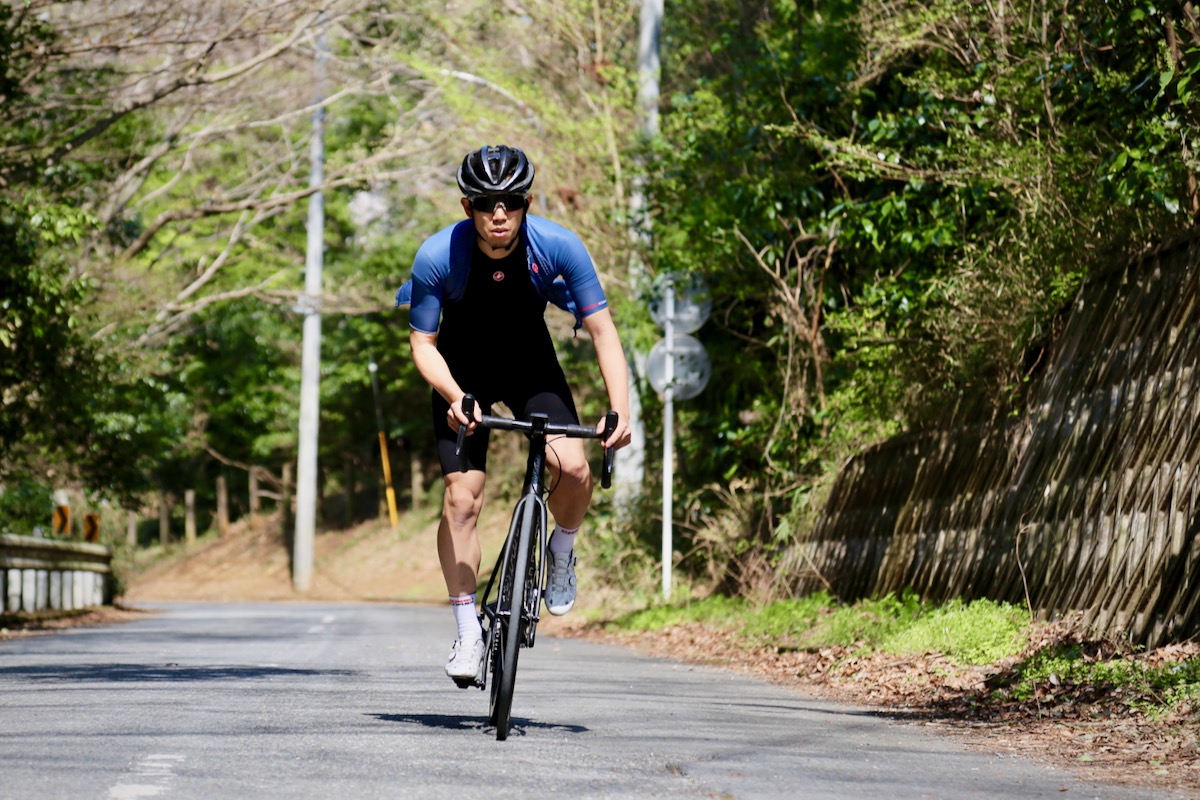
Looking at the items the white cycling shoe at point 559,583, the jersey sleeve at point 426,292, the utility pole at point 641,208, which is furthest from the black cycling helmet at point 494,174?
the utility pole at point 641,208

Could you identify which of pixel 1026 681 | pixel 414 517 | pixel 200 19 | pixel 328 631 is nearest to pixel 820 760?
pixel 1026 681

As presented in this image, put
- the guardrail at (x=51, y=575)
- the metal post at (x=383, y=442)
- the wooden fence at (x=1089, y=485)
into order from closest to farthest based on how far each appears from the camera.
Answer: the wooden fence at (x=1089, y=485), the guardrail at (x=51, y=575), the metal post at (x=383, y=442)

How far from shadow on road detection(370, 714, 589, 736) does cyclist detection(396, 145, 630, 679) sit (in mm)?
343

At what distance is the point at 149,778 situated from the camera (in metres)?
5.01

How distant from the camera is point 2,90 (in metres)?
15.5

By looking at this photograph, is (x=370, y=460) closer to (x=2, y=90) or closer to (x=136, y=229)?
(x=136, y=229)

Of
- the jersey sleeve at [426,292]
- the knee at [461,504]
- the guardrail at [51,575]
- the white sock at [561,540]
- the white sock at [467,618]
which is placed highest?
the jersey sleeve at [426,292]

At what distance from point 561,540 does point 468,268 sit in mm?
1307

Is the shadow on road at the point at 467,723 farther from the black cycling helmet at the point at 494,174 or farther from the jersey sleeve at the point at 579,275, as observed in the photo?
the black cycling helmet at the point at 494,174

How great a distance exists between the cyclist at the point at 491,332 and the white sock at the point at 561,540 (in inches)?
4.9

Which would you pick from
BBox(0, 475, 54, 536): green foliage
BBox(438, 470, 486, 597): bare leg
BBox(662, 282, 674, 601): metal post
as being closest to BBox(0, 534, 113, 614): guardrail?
BBox(0, 475, 54, 536): green foliage

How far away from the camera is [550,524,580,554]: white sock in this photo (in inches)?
273

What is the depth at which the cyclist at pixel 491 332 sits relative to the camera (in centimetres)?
634

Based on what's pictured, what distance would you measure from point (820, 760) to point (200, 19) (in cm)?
1698
